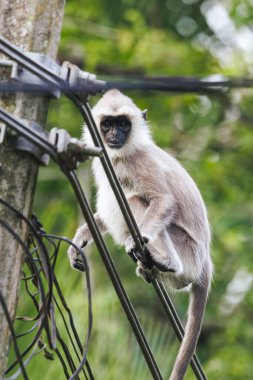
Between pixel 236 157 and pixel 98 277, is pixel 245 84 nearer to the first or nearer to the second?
pixel 98 277

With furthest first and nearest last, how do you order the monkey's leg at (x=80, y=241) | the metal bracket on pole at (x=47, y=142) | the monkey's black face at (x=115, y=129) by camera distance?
1. the monkey's black face at (x=115, y=129)
2. the monkey's leg at (x=80, y=241)
3. the metal bracket on pole at (x=47, y=142)

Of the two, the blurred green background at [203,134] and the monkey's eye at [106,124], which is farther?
the blurred green background at [203,134]

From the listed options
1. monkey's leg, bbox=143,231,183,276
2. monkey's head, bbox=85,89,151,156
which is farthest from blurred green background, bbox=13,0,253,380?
monkey's leg, bbox=143,231,183,276

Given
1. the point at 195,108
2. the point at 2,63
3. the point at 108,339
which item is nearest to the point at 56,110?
the point at 195,108

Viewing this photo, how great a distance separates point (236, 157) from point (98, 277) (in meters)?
3.26

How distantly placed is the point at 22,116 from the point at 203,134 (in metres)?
11.1

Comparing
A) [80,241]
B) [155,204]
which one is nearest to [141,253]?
[155,204]

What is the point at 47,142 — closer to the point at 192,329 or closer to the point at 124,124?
the point at 192,329

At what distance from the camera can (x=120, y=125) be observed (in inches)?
285

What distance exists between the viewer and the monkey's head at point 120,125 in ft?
23.2

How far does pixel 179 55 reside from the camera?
1445cm

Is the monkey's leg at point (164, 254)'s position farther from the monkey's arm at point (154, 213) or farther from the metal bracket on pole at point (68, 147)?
the metal bracket on pole at point (68, 147)

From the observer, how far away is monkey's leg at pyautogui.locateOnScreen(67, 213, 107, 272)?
645cm

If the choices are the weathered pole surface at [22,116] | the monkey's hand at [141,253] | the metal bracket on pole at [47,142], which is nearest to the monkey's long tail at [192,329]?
the monkey's hand at [141,253]
